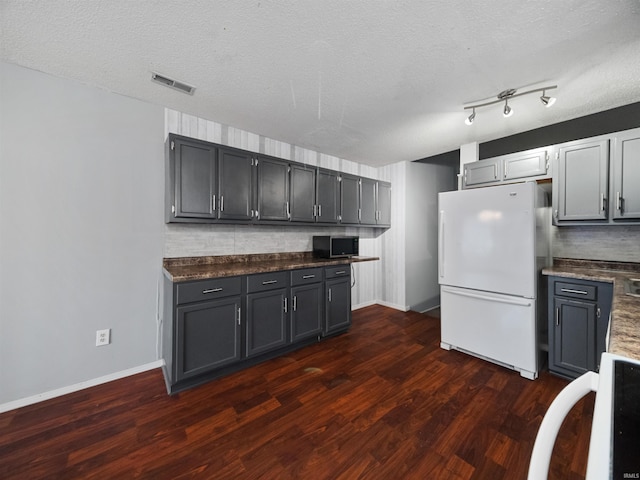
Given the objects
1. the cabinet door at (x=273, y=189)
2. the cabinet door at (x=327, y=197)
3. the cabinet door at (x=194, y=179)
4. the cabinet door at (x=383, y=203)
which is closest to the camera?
the cabinet door at (x=194, y=179)

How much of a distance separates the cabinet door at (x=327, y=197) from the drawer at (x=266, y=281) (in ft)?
3.24

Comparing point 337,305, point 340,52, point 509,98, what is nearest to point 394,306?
point 337,305

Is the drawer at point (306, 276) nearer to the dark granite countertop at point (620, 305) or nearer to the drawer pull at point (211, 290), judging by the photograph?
the drawer pull at point (211, 290)

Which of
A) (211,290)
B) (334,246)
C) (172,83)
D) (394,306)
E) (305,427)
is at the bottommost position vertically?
(305,427)

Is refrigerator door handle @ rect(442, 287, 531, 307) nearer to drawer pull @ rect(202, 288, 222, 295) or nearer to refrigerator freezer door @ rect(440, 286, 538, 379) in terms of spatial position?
refrigerator freezer door @ rect(440, 286, 538, 379)

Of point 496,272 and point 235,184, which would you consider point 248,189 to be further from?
point 496,272

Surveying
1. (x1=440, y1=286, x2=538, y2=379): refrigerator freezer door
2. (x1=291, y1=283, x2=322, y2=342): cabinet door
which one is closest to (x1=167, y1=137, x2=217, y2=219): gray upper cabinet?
(x1=291, y1=283, x2=322, y2=342): cabinet door

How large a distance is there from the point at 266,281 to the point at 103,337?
137 cm

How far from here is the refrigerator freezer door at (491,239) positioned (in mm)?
2236

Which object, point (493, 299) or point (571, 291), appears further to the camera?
point (493, 299)

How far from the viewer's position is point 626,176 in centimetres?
218

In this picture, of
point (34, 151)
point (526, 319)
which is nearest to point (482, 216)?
point (526, 319)

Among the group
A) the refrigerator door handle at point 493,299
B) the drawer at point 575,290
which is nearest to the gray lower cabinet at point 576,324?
the drawer at point 575,290

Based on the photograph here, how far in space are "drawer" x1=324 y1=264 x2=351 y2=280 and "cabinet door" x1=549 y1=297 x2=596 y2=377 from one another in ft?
6.44
